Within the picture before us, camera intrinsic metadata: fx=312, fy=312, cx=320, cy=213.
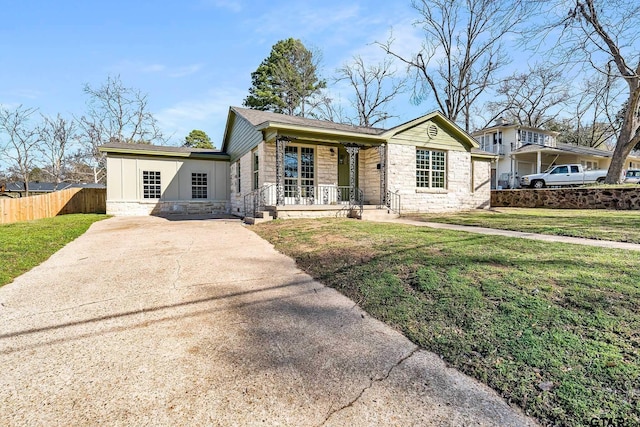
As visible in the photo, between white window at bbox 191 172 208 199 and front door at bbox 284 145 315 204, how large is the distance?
6.87 metres

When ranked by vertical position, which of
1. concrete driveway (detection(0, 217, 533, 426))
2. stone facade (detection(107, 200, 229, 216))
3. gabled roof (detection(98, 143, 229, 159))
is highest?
gabled roof (detection(98, 143, 229, 159))

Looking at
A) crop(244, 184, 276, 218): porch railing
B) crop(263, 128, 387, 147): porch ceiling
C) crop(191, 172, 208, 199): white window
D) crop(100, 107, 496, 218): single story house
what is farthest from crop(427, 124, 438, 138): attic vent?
crop(191, 172, 208, 199): white window

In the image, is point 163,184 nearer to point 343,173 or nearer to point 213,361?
point 343,173

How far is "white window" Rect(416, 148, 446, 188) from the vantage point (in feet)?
46.2

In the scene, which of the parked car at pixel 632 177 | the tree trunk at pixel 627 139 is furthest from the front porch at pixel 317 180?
the parked car at pixel 632 177

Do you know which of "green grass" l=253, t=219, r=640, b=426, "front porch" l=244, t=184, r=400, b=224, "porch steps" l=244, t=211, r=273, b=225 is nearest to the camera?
"green grass" l=253, t=219, r=640, b=426

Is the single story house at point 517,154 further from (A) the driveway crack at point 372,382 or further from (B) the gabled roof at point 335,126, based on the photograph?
(A) the driveway crack at point 372,382

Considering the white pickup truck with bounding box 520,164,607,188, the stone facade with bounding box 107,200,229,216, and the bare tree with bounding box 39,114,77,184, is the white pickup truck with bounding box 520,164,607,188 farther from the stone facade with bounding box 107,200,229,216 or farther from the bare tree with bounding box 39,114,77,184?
the bare tree with bounding box 39,114,77,184

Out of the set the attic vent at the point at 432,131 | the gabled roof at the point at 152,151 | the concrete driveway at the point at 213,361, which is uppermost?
the attic vent at the point at 432,131

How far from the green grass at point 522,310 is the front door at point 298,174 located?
7315 mm

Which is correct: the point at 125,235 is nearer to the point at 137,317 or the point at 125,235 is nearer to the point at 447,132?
the point at 137,317

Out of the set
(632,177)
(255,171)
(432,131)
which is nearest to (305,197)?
(255,171)

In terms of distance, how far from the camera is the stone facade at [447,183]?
1334 centimetres

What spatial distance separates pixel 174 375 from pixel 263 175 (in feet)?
32.5
